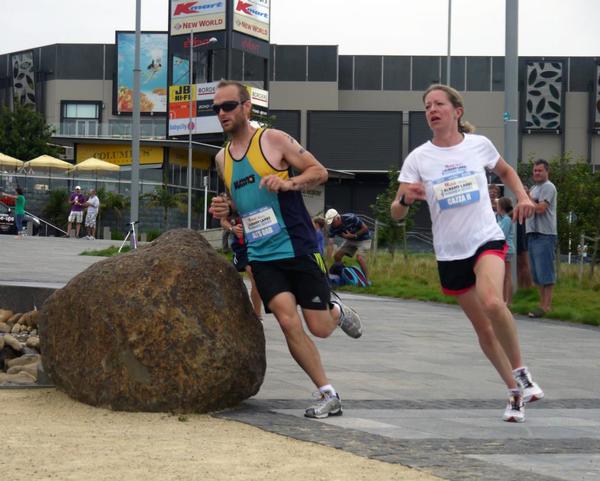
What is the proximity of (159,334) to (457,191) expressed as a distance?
181cm

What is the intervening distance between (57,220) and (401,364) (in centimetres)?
3973

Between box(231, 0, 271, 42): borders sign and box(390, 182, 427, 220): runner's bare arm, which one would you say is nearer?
box(390, 182, 427, 220): runner's bare arm

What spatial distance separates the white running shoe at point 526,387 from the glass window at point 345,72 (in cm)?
7534

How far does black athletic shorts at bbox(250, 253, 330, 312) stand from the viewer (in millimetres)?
7379

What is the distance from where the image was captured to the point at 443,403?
26.2ft

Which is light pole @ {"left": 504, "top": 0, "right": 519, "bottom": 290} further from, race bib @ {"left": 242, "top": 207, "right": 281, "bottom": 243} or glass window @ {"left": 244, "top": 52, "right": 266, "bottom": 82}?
glass window @ {"left": 244, "top": 52, "right": 266, "bottom": 82}

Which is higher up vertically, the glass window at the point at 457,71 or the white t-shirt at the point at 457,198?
the glass window at the point at 457,71

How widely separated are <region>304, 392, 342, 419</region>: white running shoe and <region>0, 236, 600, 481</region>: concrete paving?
54 mm

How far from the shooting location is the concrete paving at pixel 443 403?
5.82 metres

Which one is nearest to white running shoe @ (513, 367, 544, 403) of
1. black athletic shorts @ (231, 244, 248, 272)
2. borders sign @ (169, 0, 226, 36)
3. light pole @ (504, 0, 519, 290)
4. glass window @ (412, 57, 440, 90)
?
black athletic shorts @ (231, 244, 248, 272)

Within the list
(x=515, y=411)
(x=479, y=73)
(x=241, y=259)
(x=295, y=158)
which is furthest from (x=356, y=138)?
(x=515, y=411)

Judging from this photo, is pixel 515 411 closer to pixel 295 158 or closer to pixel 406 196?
pixel 406 196

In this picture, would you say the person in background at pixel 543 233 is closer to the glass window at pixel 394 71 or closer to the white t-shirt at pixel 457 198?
the white t-shirt at pixel 457 198

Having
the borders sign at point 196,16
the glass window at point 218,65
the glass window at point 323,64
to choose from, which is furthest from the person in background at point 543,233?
the glass window at point 323,64
